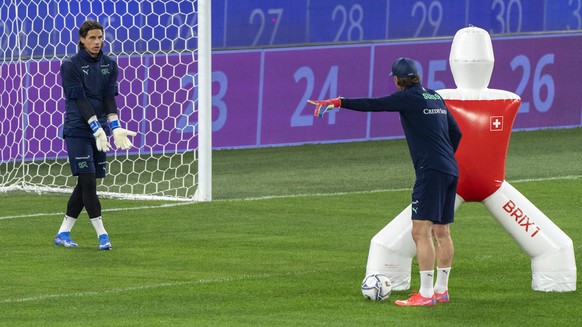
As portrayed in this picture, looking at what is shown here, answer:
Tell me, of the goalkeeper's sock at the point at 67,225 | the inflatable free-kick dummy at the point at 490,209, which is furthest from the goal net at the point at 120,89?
the inflatable free-kick dummy at the point at 490,209

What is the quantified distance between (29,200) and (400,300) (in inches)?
256

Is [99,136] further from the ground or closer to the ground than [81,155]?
further from the ground

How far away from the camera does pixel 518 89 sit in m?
21.4

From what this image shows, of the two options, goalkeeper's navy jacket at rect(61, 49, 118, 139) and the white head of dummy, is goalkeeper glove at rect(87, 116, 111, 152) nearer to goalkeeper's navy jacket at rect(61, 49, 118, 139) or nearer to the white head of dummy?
goalkeeper's navy jacket at rect(61, 49, 118, 139)

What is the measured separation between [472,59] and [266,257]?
2276 millimetres

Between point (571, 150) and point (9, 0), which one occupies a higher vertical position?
point (9, 0)

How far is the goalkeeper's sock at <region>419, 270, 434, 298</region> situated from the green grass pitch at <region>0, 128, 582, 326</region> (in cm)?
12

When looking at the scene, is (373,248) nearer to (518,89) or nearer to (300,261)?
(300,261)

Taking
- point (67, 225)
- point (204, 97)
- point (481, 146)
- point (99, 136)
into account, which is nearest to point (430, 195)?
point (481, 146)

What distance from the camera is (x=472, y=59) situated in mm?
10430

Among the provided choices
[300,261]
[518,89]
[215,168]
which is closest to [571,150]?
[518,89]

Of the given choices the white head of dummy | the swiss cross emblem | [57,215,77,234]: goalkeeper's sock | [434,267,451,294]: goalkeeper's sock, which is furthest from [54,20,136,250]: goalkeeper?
[434,267,451,294]: goalkeeper's sock

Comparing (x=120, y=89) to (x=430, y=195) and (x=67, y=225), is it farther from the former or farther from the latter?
(x=430, y=195)

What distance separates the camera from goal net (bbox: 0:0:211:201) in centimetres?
1700
